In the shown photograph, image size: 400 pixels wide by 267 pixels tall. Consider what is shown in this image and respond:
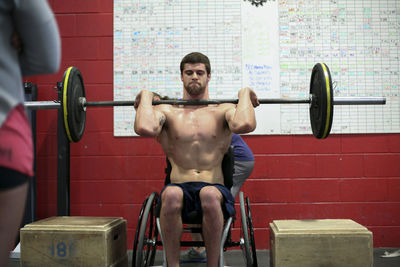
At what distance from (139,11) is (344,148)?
2.20 metres

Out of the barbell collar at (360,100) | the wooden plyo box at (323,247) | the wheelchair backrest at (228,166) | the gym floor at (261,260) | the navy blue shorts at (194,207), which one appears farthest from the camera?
the gym floor at (261,260)

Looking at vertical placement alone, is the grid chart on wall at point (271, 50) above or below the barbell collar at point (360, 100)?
above

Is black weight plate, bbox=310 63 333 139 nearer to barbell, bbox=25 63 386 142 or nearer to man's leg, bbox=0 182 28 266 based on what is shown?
barbell, bbox=25 63 386 142

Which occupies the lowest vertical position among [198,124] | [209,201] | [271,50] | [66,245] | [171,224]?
[66,245]

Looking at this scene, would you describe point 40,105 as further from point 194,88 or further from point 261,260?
point 261,260

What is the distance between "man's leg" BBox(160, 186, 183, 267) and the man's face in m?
0.73

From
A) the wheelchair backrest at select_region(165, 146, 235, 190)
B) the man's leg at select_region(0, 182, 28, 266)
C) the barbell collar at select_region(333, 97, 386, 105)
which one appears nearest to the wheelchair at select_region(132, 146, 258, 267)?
the wheelchair backrest at select_region(165, 146, 235, 190)

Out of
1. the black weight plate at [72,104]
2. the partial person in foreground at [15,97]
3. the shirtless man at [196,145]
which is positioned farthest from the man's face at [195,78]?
the partial person in foreground at [15,97]

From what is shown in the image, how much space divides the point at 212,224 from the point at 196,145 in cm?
56

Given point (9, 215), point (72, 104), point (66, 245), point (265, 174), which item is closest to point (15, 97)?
point (9, 215)

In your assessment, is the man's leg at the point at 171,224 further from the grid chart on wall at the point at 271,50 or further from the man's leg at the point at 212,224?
the grid chart on wall at the point at 271,50

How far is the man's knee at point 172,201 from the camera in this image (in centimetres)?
203

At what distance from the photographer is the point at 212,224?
2.01 meters

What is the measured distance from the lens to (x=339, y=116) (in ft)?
10.7
